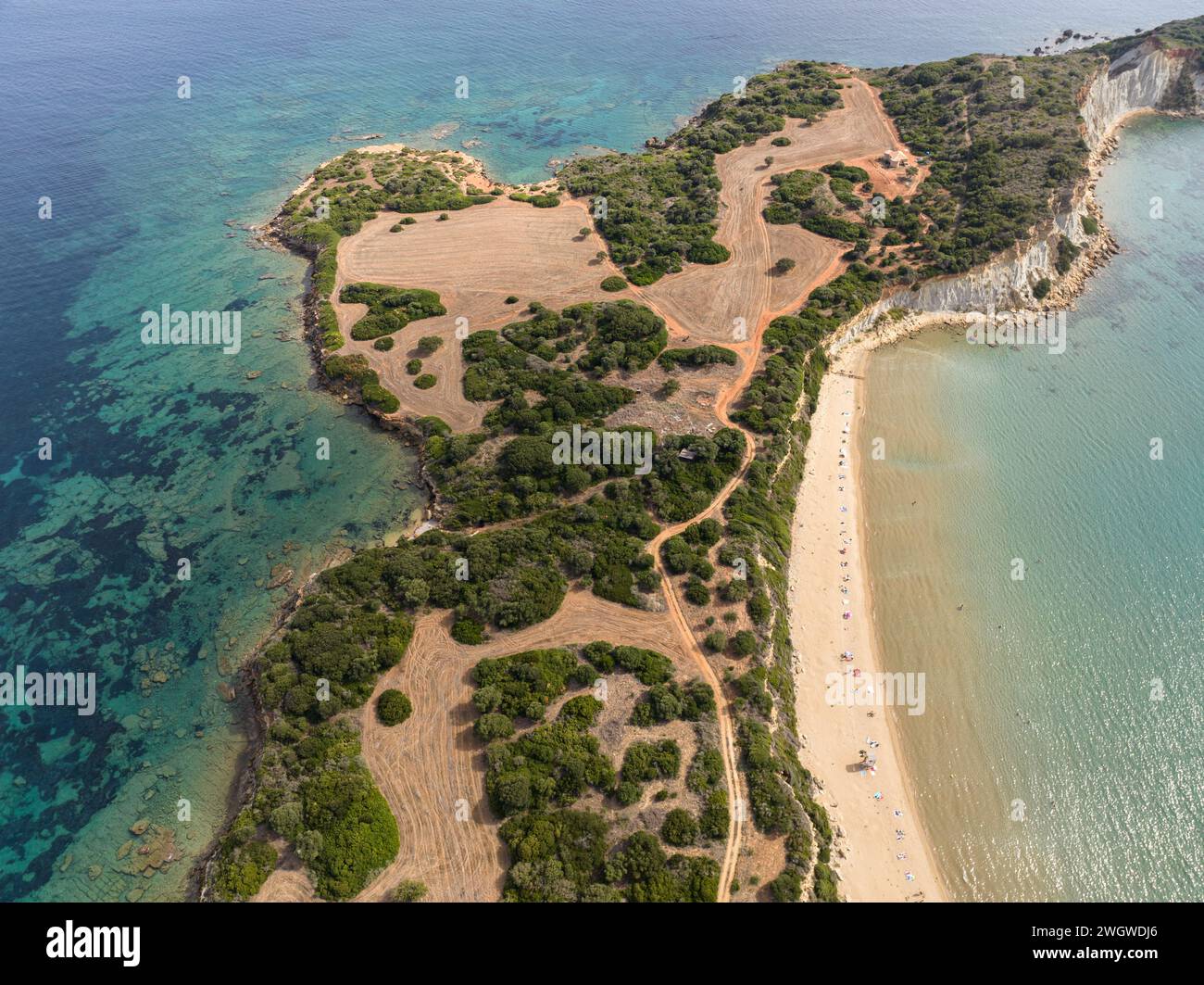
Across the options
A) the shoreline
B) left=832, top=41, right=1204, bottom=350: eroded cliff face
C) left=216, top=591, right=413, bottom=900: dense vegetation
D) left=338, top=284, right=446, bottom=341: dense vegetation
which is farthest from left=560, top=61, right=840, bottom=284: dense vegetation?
left=216, top=591, right=413, bottom=900: dense vegetation

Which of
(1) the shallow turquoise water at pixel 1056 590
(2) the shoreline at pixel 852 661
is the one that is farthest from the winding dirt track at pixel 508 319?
(1) the shallow turquoise water at pixel 1056 590

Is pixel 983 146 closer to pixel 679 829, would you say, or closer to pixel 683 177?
pixel 683 177

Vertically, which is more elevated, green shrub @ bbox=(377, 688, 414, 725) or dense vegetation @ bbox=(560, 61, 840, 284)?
dense vegetation @ bbox=(560, 61, 840, 284)

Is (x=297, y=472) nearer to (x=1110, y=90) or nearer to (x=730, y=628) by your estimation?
(x=730, y=628)

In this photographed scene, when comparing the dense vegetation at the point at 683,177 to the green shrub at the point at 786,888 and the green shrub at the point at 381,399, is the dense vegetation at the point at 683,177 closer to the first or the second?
the green shrub at the point at 381,399
